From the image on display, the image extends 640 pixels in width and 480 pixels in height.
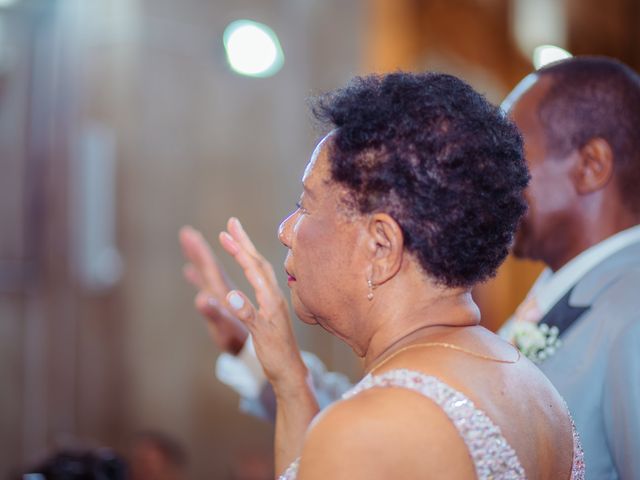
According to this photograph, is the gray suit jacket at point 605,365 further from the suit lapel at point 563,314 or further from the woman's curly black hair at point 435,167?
the woman's curly black hair at point 435,167

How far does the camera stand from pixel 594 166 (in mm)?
2125

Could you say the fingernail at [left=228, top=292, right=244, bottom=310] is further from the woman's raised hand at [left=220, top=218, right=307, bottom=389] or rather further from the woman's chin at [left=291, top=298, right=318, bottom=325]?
the woman's chin at [left=291, top=298, right=318, bottom=325]

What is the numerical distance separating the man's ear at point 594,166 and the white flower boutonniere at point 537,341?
0.32 metres

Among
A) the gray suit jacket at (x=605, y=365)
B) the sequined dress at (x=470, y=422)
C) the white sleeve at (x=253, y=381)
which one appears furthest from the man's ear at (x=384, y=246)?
the white sleeve at (x=253, y=381)

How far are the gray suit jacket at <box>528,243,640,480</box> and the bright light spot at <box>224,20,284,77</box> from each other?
375cm

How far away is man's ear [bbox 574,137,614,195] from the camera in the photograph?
2.11 metres

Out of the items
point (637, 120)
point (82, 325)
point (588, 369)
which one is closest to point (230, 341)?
point (588, 369)

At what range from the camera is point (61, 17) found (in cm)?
571

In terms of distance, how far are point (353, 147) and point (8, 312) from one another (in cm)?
463

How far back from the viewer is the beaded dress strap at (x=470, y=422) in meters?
1.30

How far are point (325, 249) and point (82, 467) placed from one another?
1143mm

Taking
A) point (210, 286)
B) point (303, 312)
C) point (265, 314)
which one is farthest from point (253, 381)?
point (303, 312)

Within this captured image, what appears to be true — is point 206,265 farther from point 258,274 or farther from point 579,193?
point 579,193

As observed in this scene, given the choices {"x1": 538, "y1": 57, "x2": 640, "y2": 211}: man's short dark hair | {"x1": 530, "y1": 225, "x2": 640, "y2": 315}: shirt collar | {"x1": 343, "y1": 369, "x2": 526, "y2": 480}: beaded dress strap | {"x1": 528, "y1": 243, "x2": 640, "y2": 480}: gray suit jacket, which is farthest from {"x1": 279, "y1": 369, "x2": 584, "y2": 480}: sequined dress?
{"x1": 538, "y1": 57, "x2": 640, "y2": 211}: man's short dark hair
